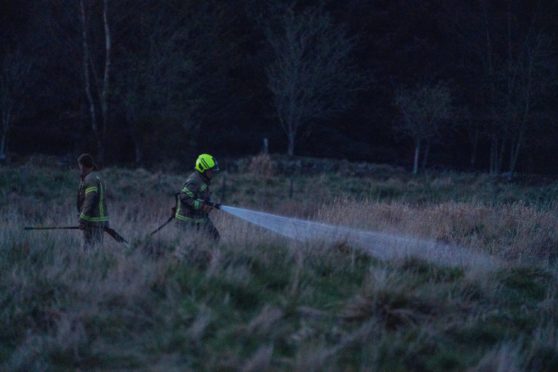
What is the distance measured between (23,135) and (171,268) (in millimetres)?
31973

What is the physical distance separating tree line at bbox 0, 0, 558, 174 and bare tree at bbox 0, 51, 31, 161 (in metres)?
0.08

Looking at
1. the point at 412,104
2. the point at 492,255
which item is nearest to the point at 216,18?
the point at 412,104

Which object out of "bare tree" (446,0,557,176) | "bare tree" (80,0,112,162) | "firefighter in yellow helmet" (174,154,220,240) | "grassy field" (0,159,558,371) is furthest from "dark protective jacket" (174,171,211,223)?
"bare tree" (446,0,557,176)

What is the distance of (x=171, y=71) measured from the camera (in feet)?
105

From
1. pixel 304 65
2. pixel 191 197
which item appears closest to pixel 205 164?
pixel 191 197

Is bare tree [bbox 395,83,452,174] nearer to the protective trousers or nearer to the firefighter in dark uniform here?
the firefighter in dark uniform

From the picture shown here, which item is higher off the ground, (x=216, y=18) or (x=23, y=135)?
(x=216, y=18)

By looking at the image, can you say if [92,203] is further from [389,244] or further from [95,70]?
[95,70]

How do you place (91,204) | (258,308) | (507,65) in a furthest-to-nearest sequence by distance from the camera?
(507,65)
(91,204)
(258,308)

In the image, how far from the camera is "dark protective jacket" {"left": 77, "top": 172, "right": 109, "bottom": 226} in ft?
32.7

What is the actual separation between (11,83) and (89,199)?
2333cm

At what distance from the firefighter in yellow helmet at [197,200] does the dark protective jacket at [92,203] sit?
989 mm

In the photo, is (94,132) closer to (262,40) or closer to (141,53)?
(141,53)

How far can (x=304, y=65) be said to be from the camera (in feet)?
112
